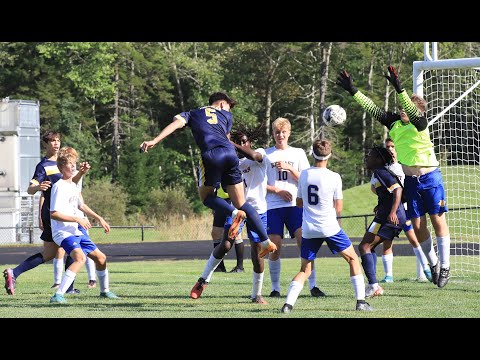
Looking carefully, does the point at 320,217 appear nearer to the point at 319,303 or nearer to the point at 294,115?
the point at 319,303

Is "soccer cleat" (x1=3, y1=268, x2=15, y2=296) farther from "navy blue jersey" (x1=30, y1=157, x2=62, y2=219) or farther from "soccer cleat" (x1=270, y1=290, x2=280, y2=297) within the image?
"soccer cleat" (x1=270, y1=290, x2=280, y2=297)

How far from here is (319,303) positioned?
11.9 meters

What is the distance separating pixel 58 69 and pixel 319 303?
42.7m

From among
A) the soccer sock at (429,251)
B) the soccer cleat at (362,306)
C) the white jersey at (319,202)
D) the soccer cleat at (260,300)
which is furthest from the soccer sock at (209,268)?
the soccer sock at (429,251)

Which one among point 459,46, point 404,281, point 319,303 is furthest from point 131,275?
point 459,46

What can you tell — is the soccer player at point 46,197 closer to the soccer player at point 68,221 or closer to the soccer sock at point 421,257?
the soccer player at point 68,221

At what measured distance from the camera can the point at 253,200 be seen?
41.1ft

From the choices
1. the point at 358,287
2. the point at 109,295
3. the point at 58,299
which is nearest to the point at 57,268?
the point at 109,295

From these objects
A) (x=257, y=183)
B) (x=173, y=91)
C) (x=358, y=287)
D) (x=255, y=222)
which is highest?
(x=173, y=91)

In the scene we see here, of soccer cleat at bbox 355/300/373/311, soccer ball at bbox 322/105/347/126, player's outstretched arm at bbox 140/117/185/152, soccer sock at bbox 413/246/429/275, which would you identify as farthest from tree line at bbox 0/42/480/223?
soccer cleat at bbox 355/300/373/311

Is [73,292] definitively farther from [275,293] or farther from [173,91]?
[173,91]

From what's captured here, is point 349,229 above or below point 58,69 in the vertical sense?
below

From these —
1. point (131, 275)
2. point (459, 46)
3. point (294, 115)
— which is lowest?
point (131, 275)

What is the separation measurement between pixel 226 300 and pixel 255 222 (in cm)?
140
